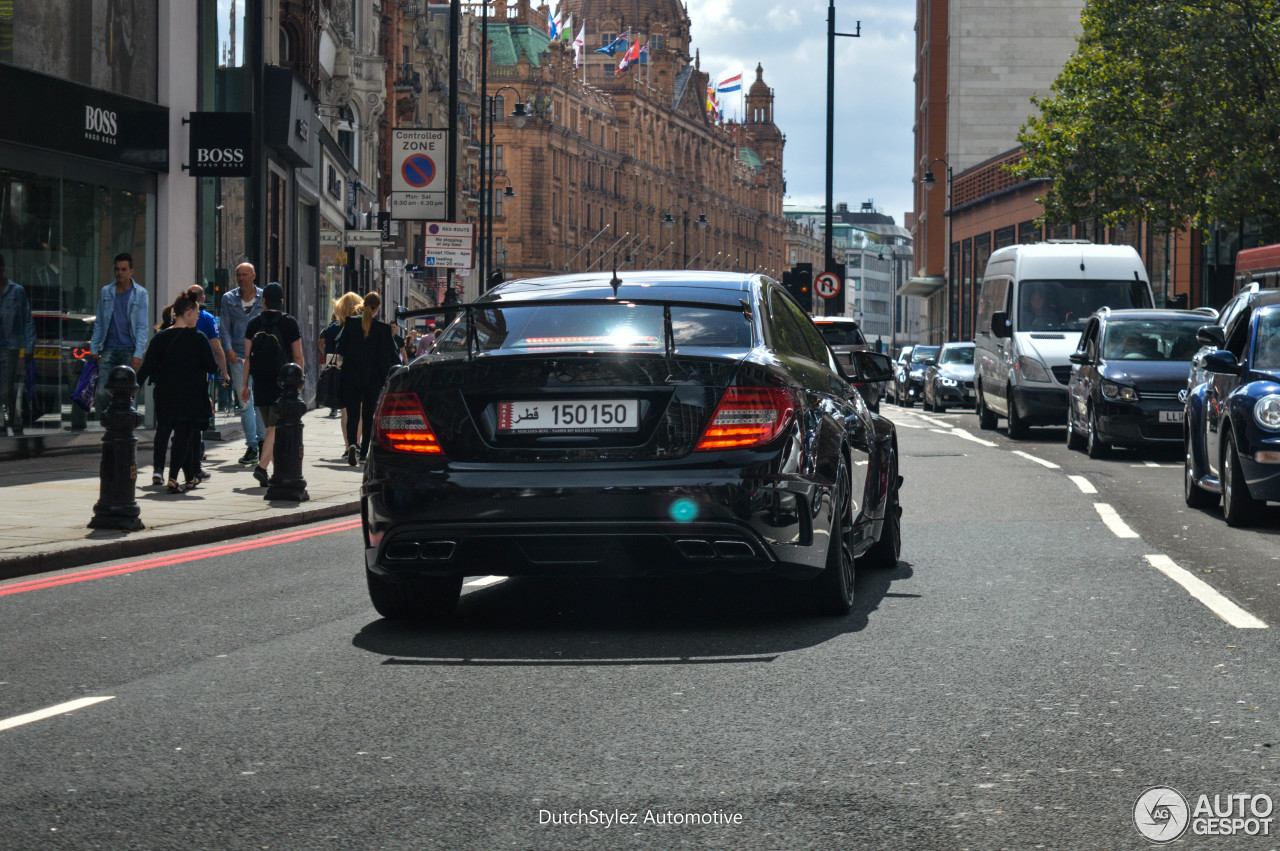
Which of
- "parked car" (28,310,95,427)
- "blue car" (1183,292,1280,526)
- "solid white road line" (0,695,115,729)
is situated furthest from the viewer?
"parked car" (28,310,95,427)

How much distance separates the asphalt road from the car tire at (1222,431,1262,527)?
2.50 meters

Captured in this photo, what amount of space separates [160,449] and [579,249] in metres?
114

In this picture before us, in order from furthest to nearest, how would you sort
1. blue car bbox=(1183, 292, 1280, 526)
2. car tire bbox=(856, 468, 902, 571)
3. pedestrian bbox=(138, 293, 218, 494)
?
1. pedestrian bbox=(138, 293, 218, 494)
2. blue car bbox=(1183, 292, 1280, 526)
3. car tire bbox=(856, 468, 902, 571)

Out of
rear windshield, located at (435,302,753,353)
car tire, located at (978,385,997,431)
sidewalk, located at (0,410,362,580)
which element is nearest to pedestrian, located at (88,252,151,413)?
sidewalk, located at (0,410,362,580)

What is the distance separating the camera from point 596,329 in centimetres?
756

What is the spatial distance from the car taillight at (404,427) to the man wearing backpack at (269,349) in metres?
8.46

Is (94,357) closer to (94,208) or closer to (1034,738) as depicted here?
→ (94,208)

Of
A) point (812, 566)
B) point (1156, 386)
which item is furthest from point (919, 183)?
point (812, 566)

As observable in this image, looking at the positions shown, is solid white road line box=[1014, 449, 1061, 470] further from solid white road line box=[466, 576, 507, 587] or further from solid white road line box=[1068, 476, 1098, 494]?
solid white road line box=[466, 576, 507, 587]

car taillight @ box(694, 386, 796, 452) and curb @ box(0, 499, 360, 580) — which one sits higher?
car taillight @ box(694, 386, 796, 452)

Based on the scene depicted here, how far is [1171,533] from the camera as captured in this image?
12008mm

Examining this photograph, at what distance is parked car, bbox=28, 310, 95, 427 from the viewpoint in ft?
62.7

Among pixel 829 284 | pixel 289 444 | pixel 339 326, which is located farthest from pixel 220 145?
pixel 829 284

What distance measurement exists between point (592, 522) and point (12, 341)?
1309 cm
